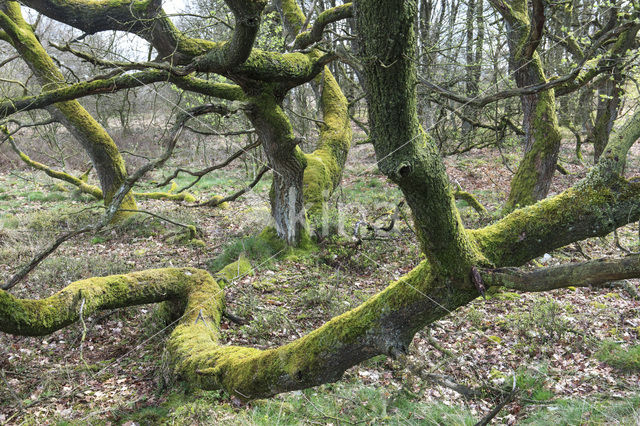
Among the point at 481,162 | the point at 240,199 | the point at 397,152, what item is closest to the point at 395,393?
the point at 397,152

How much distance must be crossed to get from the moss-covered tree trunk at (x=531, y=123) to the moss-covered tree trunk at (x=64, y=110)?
349 inches

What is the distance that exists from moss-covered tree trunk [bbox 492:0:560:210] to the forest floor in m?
1.17

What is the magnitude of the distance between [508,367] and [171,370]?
3776 mm

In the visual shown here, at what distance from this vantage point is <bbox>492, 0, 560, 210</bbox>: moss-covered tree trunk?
284 inches

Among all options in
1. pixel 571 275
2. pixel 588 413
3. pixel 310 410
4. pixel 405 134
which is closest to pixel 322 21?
pixel 405 134

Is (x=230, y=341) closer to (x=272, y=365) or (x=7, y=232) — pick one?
(x=272, y=365)

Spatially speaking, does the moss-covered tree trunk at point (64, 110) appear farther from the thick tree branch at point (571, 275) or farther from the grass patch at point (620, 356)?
the grass patch at point (620, 356)

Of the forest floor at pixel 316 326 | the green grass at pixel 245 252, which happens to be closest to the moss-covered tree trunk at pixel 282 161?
the green grass at pixel 245 252

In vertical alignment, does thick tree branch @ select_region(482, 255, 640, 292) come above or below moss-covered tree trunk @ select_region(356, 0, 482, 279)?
below

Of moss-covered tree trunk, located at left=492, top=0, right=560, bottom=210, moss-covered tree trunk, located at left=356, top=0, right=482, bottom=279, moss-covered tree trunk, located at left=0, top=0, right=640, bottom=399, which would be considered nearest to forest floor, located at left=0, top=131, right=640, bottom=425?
moss-covered tree trunk, located at left=0, top=0, right=640, bottom=399

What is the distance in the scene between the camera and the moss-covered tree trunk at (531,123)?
722 cm

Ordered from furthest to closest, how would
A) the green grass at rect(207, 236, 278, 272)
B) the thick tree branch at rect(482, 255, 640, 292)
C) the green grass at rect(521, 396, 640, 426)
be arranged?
the green grass at rect(207, 236, 278, 272) < the green grass at rect(521, 396, 640, 426) < the thick tree branch at rect(482, 255, 640, 292)

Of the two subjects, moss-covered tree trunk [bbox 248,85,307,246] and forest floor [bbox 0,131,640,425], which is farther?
moss-covered tree trunk [bbox 248,85,307,246]

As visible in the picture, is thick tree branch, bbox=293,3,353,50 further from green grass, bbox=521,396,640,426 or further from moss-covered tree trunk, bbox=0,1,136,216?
green grass, bbox=521,396,640,426
